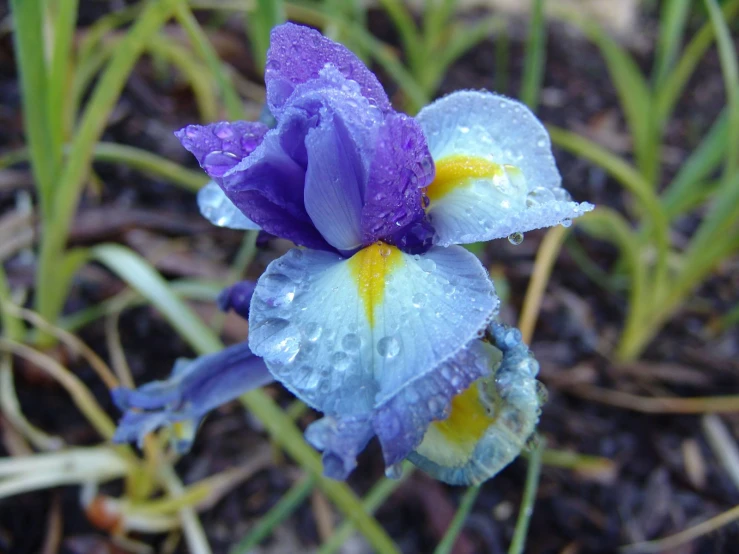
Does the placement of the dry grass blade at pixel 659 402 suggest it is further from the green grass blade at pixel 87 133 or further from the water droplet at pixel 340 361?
the green grass blade at pixel 87 133

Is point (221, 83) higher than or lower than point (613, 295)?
higher

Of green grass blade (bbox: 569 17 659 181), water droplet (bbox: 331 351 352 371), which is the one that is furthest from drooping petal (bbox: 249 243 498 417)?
green grass blade (bbox: 569 17 659 181)

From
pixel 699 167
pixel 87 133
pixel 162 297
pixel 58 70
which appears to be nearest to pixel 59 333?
pixel 162 297

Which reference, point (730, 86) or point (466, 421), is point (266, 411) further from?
point (730, 86)

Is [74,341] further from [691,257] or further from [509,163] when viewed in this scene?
[691,257]

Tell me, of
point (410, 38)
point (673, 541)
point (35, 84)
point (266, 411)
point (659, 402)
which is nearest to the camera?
point (266, 411)

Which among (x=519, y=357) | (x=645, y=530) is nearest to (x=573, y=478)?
(x=645, y=530)
